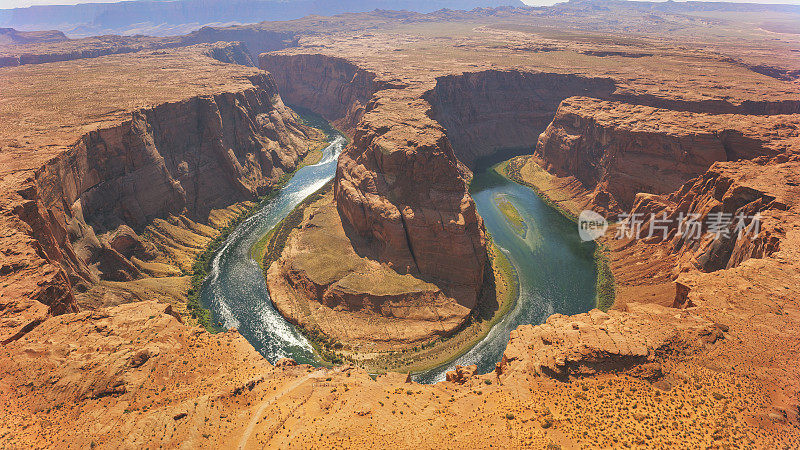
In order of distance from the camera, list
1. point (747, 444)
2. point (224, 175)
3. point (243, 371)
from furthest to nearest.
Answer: point (224, 175) → point (243, 371) → point (747, 444)

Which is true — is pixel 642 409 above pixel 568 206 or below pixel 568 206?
above

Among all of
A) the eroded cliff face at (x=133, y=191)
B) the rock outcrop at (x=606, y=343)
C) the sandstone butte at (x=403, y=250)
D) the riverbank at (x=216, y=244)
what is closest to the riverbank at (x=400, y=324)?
the sandstone butte at (x=403, y=250)

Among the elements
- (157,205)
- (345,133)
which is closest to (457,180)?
(157,205)

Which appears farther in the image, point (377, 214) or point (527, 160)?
point (527, 160)

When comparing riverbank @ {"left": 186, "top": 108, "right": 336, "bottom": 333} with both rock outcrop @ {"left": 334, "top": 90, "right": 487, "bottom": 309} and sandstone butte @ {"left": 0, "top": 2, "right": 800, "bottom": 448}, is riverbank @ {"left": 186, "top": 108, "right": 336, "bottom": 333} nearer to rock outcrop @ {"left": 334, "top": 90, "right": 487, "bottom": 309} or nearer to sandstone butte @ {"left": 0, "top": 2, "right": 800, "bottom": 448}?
sandstone butte @ {"left": 0, "top": 2, "right": 800, "bottom": 448}

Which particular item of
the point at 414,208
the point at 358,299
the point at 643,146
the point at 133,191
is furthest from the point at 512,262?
the point at 133,191

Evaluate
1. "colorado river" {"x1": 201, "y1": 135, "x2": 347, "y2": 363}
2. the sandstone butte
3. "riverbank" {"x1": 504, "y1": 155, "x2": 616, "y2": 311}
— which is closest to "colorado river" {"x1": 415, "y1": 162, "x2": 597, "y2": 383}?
"riverbank" {"x1": 504, "y1": 155, "x2": 616, "y2": 311}

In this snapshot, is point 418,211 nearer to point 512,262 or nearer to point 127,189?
point 512,262

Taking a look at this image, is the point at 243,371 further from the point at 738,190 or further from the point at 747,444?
the point at 738,190
